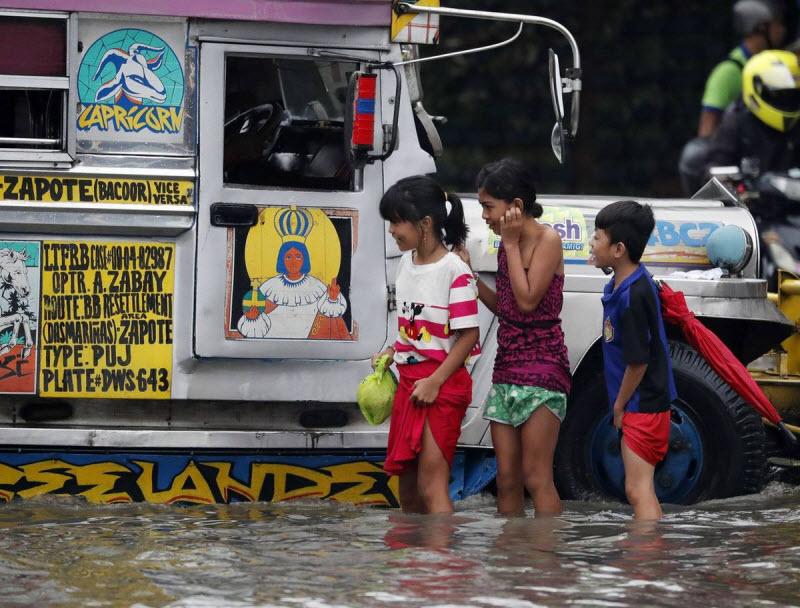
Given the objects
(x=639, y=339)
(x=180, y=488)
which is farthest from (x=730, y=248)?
(x=180, y=488)

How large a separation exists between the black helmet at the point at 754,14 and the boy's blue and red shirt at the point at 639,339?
7687 millimetres

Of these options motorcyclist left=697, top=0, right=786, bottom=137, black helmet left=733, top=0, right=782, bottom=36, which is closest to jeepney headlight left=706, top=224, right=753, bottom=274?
motorcyclist left=697, top=0, right=786, bottom=137

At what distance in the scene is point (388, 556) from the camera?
4738 mm

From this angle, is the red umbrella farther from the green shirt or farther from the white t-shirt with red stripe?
the green shirt

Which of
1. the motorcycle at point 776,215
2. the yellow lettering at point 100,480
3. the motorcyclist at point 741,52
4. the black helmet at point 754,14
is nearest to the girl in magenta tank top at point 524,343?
the yellow lettering at point 100,480

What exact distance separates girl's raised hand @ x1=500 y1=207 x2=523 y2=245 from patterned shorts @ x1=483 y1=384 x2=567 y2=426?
542mm

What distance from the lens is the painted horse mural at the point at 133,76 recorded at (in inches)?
217

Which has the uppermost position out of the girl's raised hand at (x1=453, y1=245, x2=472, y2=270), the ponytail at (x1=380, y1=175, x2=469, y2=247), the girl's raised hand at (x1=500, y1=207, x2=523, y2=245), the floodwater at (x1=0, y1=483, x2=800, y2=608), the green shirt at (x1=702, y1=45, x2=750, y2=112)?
the green shirt at (x1=702, y1=45, x2=750, y2=112)

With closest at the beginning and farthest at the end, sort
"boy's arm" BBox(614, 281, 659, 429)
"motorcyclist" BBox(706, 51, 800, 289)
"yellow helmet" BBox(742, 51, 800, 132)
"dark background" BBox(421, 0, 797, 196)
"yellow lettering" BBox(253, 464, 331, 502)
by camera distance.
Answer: "boy's arm" BBox(614, 281, 659, 429) < "yellow lettering" BBox(253, 464, 331, 502) < "motorcyclist" BBox(706, 51, 800, 289) < "yellow helmet" BBox(742, 51, 800, 132) < "dark background" BBox(421, 0, 797, 196)

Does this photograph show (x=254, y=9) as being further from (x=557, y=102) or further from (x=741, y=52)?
(x=741, y=52)

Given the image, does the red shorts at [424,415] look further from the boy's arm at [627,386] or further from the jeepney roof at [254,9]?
the jeepney roof at [254,9]

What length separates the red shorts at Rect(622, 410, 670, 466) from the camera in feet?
17.0

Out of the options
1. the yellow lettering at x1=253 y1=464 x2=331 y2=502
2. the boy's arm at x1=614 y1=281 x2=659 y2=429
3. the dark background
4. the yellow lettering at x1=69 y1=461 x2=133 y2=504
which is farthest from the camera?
the dark background

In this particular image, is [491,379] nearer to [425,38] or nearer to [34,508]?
[425,38]
